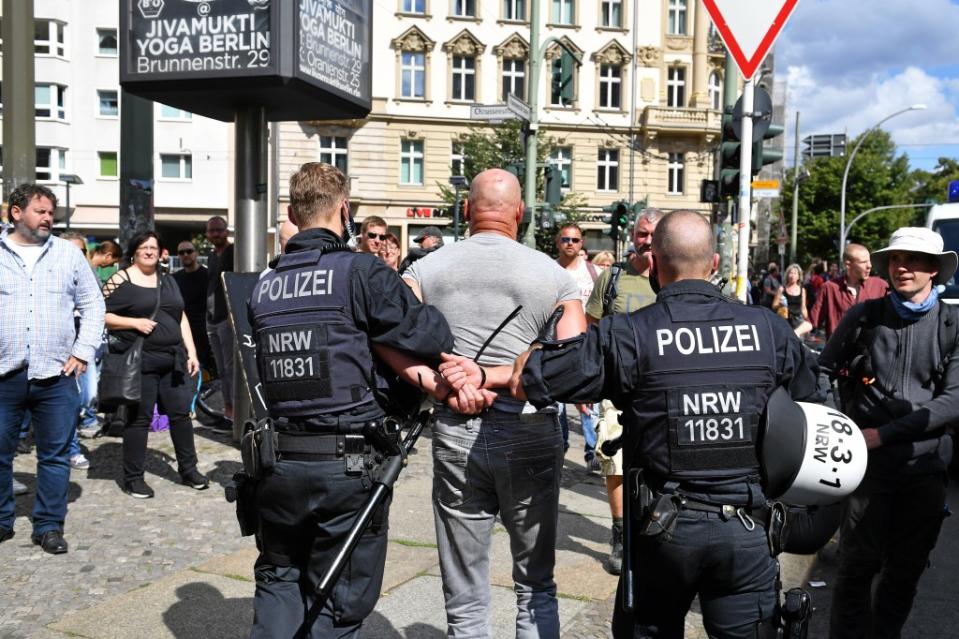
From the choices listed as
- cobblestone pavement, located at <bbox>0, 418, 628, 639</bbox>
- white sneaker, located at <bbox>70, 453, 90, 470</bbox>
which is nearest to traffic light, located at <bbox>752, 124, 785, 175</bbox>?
cobblestone pavement, located at <bbox>0, 418, 628, 639</bbox>

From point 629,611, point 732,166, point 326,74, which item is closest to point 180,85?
point 326,74

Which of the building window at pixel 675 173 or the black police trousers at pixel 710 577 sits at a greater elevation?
the building window at pixel 675 173

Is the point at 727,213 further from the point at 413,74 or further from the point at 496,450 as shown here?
the point at 413,74

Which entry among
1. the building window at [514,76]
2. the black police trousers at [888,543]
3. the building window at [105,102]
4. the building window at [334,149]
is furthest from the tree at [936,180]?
the black police trousers at [888,543]

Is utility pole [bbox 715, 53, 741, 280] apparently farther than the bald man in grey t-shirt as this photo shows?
Yes

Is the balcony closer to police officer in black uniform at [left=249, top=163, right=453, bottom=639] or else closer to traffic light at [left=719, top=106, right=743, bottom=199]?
traffic light at [left=719, top=106, right=743, bottom=199]

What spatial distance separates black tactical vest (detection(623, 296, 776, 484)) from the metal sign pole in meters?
2.59

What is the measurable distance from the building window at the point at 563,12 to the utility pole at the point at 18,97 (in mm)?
38269

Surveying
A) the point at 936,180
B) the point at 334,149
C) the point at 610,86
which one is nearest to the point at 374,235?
the point at 334,149

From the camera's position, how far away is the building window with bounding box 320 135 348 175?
135 feet

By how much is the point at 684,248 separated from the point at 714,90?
46000 millimetres

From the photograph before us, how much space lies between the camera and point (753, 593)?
2.71 meters

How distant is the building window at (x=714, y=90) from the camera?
45412 mm

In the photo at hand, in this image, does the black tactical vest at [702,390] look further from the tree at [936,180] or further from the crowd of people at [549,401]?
the tree at [936,180]
